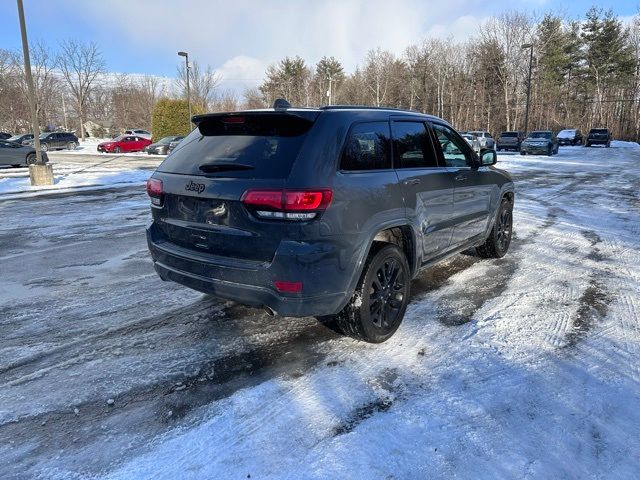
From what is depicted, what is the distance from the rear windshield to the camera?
10.2 feet

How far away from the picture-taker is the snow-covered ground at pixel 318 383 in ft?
7.87

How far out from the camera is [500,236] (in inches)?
241

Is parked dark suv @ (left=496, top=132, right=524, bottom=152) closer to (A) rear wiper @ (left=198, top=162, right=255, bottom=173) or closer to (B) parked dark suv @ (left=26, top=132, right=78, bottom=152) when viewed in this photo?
(B) parked dark suv @ (left=26, top=132, right=78, bottom=152)

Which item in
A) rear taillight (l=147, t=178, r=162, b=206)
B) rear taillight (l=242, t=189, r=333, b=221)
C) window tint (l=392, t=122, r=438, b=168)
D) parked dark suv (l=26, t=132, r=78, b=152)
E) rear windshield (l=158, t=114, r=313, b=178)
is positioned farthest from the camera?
parked dark suv (l=26, t=132, r=78, b=152)

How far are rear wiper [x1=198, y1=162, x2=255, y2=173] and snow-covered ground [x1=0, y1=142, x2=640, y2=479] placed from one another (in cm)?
134

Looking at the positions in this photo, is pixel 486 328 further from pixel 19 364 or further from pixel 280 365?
pixel 19 364

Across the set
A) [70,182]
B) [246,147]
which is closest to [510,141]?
[70,182]

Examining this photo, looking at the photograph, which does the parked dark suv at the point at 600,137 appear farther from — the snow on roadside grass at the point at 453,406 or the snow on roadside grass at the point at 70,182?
the snow on roadside grass at the point at 453,406

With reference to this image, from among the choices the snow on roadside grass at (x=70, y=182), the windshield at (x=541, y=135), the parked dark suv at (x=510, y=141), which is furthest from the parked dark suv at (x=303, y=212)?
the parked dark suv at (x=510, y=141)

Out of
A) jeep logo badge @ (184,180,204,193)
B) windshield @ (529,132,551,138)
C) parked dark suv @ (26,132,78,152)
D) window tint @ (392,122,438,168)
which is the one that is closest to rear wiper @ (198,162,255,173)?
jeep logo badge @ (184,180,204,193)

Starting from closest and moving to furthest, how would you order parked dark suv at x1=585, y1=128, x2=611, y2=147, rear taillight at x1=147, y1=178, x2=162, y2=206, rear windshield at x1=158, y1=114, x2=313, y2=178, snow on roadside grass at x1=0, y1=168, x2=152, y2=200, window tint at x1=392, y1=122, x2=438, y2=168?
1. rear windshield at x1=158, y1=114, x2=313, y2=178
2. rear taillight at x1=147, y1=178, x2=162, y2=206
3. window tint at x1=392, y1=122, x2=438, y2=168
4. snow on roadside grass at x1=0, y1=168, x2=152, y2=200
5. parked dark suv at x1=585, y1=128, x2=611, y2=147

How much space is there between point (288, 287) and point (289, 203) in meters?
0.55

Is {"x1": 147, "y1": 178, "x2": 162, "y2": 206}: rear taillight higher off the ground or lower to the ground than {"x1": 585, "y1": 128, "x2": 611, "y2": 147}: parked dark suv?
lower

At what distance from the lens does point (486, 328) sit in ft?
12.8
